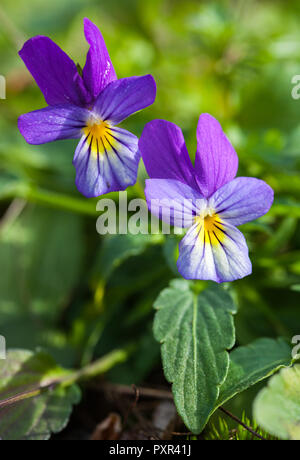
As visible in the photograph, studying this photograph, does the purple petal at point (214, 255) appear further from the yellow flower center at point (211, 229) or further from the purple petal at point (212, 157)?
the purple petal at point (212, 157)

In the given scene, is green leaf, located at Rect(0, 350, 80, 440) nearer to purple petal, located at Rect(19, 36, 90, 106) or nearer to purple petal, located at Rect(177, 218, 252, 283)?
purple petal, located at Rect(177, 218, 252, 283)

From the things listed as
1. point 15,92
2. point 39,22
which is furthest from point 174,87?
point 39,22

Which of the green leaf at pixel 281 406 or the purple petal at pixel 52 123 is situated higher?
the purple petal at pixel 52 123

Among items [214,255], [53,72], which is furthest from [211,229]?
[53,72]

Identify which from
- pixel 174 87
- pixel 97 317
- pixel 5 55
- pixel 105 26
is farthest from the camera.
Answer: pixel 5 55

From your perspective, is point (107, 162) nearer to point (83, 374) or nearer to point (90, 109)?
point (90, 109)

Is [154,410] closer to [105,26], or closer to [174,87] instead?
[174,87]

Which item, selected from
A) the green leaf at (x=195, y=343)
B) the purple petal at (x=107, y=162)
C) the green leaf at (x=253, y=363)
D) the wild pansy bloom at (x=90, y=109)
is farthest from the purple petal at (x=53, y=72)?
the green leaf at (x=253, y=363)
